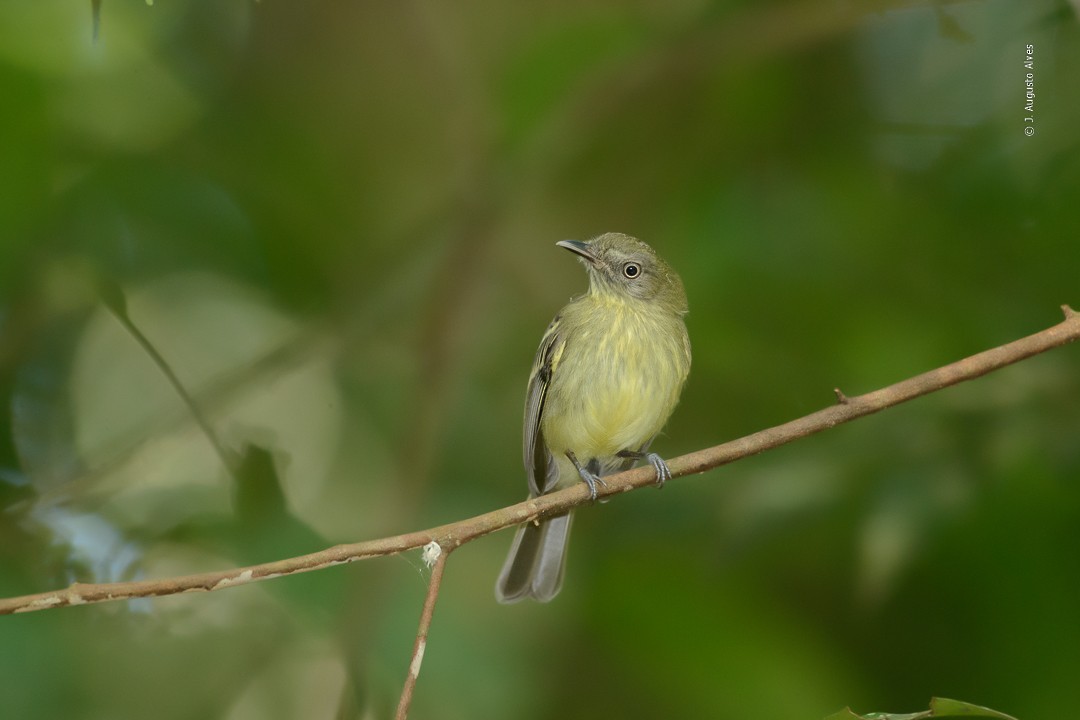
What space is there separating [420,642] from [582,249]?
A: 1462 millimetres

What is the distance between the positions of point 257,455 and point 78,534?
1.93 feet

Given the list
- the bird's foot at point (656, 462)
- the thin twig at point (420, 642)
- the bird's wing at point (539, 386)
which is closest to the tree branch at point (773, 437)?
the thin twig at point (420, 642)

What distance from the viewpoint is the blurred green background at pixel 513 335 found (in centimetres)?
312

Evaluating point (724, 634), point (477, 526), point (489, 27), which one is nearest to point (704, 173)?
point (489, 27)

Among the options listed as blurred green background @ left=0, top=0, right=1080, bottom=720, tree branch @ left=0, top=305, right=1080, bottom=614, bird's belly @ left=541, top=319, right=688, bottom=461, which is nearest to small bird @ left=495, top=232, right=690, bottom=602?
bird's belly @ left=541, top=319, right=688, bottom=461

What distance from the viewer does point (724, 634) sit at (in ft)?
10.8

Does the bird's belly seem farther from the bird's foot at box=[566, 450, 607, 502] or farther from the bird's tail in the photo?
the bird's tail

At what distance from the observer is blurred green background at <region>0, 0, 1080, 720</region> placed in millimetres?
3119

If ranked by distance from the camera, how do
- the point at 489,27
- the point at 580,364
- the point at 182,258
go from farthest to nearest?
the point at 489,27
the point at 182,258
the point at 580,364

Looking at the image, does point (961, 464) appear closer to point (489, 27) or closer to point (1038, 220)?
point (1038, 220)

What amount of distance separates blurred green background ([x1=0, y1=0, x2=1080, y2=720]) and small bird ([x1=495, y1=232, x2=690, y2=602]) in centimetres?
55

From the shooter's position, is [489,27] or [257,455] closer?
[257,455]

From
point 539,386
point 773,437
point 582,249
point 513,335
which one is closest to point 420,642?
point 773,437

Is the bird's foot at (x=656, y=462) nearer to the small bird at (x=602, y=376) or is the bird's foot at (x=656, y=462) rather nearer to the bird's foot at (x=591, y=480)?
the small bird at (x=602, y=376)
